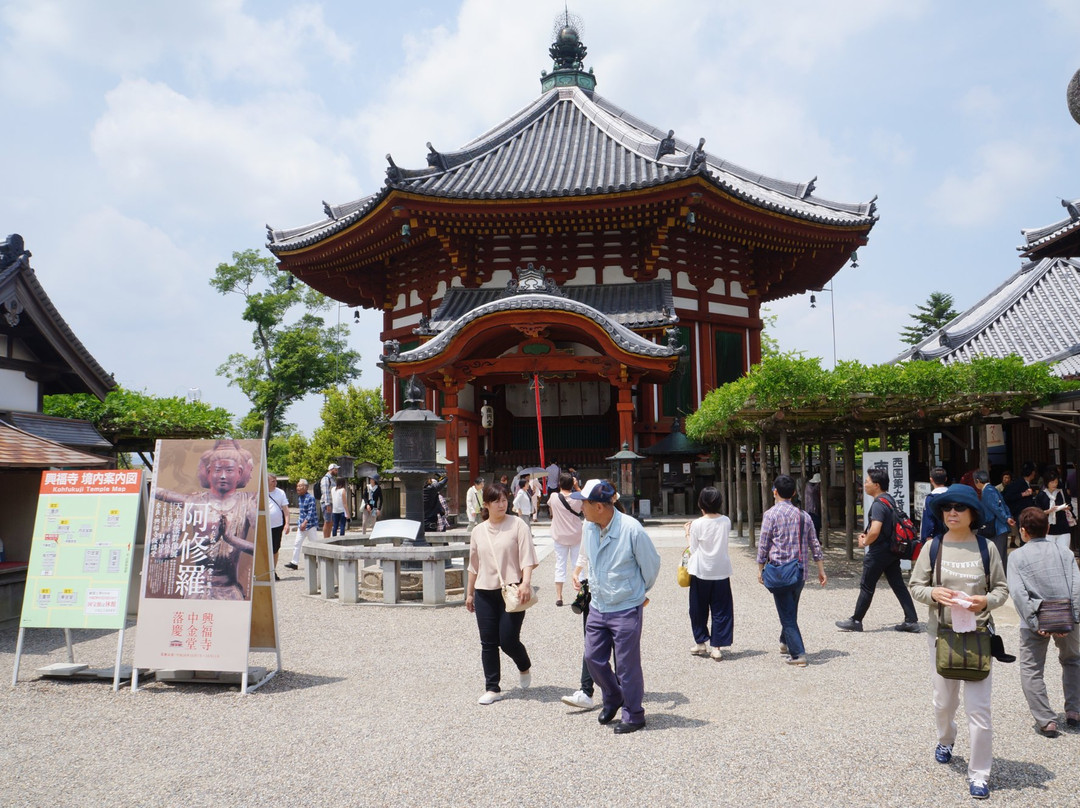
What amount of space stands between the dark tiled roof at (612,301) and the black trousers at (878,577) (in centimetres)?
1261

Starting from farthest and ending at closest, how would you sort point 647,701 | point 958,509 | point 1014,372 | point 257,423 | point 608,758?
point 257,423 < point 1014,372 < point 647,701 < point 608,758 < point 958,509

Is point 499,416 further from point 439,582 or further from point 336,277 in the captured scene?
point 439,582

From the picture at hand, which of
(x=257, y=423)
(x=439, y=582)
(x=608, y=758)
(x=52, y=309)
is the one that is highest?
(x=257, y=423)

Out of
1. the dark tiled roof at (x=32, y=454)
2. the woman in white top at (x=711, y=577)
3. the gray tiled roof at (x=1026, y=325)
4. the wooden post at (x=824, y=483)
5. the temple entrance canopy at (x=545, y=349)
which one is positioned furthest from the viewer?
the temple entrance canopy at (x=545, y=349)

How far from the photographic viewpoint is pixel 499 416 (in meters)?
23.3

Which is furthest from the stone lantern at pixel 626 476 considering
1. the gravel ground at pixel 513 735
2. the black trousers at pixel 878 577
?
the gravel ground at pixel 513 735

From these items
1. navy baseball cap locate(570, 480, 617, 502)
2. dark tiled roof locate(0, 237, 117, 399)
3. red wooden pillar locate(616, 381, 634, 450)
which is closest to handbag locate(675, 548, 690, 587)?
navy baseball cap locate(570, 480, 617, 502)

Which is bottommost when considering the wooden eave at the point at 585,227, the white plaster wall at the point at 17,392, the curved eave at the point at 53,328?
the white plaster wall at the point at 17,392

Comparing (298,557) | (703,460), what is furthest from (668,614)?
(703,460)

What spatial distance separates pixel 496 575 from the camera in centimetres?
590

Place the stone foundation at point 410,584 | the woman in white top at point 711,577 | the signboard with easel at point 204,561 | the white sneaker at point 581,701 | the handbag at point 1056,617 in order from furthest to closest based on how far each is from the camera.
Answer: the stone foundation at point 410,584, the woman in white top at point 711,577, the signboard with easel at point 204,561, the white sneaker at point 581,701, the handbag at point 1056,617

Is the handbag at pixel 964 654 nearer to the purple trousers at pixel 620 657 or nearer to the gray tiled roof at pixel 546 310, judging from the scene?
the purple trousers at pixel 620 657

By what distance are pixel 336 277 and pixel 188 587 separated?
20656 millimetres

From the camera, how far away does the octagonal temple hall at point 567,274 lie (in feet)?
62.8
